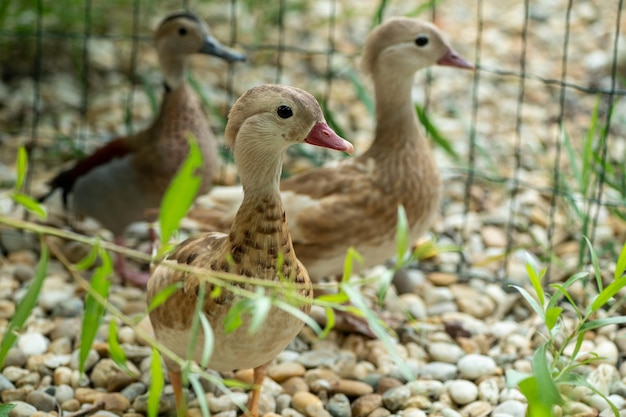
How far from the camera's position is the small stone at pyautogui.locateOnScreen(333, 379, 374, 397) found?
3.26 meters

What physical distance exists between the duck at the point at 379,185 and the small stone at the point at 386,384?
1.54 ft

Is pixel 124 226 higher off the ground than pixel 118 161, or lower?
lower

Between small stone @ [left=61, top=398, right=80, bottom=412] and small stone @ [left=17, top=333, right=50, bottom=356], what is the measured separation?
376 millimetres

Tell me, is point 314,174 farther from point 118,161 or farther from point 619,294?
point 619,294

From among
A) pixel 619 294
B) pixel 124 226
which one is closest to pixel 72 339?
pixel 124 226

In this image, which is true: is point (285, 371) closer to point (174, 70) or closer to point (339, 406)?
point (339, 406)

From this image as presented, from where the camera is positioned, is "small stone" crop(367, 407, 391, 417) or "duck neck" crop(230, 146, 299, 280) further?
"small stone" crop(367, 407, 391, 417)

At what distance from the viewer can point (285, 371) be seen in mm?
3367

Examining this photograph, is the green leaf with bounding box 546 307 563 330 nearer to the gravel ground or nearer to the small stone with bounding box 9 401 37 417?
the gravel ground

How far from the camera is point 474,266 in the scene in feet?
14.1

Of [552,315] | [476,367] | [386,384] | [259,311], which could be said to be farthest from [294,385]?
[259,311]

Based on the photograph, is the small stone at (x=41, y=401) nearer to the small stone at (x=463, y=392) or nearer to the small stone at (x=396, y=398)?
the small stone at (x=396, y=398)

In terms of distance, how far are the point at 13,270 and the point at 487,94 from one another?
3.22 meters

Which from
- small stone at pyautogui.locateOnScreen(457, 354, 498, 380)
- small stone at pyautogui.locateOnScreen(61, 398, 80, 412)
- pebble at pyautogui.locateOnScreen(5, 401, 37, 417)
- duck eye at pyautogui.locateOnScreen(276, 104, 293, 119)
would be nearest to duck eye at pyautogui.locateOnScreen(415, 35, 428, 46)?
small stone at pyautogui.locateOnScreen(457, 354, 498, 380)
